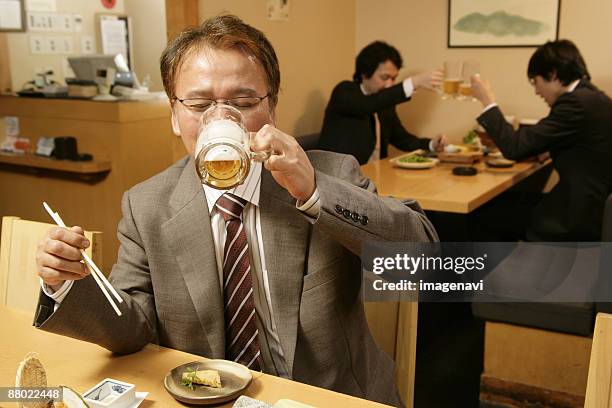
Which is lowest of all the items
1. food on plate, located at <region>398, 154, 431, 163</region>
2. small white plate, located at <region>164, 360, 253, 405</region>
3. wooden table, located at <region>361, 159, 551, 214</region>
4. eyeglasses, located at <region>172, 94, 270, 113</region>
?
wooden table, located at <region>361, 159, 551, 214</region>

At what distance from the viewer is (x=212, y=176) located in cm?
104

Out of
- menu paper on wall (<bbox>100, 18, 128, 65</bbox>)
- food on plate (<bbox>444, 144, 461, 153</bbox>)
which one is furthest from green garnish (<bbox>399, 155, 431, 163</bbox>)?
menu paper on wall (<bbox>100, 18, 128, 65</bbox>)

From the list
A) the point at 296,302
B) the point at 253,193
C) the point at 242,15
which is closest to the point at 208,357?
the point at 296,302

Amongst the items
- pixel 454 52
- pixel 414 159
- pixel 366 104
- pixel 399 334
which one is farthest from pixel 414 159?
pixel 399 334

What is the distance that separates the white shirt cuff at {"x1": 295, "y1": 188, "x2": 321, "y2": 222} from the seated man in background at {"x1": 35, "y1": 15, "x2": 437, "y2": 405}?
44 mm

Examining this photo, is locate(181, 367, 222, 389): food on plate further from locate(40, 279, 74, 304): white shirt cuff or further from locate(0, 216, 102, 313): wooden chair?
locate(0, 216, 102, 313): wooden chair

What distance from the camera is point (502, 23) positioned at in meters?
4.86

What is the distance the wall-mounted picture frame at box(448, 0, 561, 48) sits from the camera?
4711 millimetres

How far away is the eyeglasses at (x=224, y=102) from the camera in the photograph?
48.6 inches

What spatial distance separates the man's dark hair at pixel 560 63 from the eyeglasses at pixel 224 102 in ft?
7.58

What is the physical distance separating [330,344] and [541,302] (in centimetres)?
149

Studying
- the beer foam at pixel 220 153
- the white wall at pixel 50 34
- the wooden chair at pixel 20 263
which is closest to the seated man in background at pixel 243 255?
the beer foam at pixel 220 153

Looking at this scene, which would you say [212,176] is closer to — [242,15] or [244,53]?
[244,53]

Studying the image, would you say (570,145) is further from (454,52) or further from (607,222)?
(454,52)
